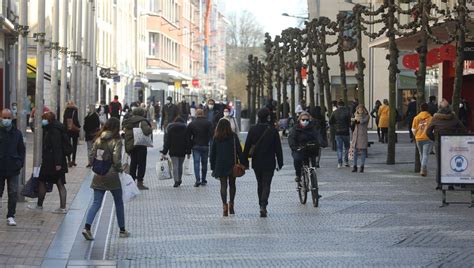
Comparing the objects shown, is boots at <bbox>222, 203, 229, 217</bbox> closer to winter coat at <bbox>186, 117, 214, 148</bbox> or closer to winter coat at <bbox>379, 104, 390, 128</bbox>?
winter coat at <bbox>186, 117, 214, 148</bbox>

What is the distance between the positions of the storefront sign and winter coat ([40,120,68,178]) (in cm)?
637

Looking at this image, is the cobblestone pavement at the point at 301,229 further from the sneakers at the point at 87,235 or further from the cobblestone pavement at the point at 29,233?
the cobblestone pavement at the point at 29,233

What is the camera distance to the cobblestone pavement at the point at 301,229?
13.7 metres

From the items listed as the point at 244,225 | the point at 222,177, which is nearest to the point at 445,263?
the point at 244,225

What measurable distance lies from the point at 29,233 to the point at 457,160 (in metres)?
7.86

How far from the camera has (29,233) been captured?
634 inches

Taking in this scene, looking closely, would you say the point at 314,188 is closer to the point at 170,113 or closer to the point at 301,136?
the point at 301,136

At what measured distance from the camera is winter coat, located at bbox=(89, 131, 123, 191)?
15898 mm

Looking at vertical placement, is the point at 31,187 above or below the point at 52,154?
below

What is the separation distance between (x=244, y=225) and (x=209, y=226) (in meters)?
0.52

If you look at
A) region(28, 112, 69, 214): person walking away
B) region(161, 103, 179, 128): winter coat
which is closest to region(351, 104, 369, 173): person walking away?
region(161, 103, 179, 128): winter coat

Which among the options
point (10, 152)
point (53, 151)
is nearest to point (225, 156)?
point (53, 151)

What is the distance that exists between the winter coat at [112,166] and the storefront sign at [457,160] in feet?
21.9

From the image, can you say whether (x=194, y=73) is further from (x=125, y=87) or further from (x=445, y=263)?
(x=445, y=263)
